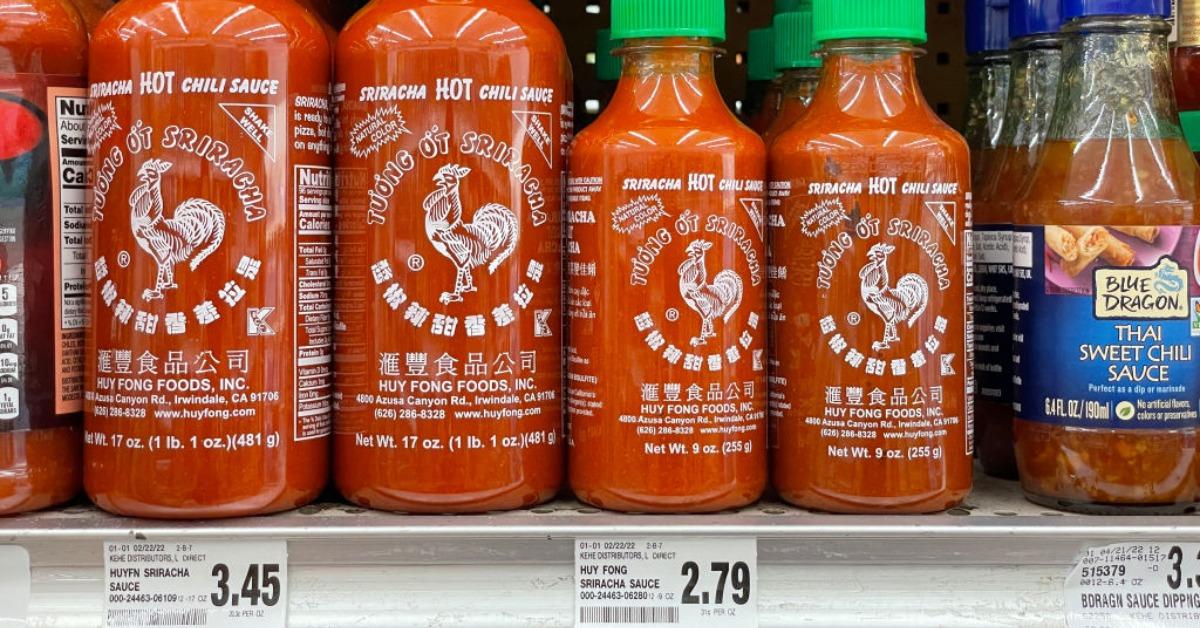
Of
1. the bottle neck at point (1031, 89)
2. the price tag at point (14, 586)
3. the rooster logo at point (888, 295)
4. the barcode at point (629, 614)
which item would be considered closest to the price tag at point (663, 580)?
the barcode at point (629, 614)

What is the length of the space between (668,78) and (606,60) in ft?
0.83

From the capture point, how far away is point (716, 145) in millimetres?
920

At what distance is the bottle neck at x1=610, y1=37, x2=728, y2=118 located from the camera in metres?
0.95

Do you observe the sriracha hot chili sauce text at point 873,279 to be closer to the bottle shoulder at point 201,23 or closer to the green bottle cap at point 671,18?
the green bottle cap at point 671,18

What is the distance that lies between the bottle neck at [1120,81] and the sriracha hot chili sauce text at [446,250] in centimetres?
44

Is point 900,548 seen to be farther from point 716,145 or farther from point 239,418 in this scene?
point 239,418

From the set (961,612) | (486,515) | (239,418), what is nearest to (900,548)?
(961,612)

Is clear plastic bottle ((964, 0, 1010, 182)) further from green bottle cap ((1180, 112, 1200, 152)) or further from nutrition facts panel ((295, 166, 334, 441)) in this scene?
nutrition facts panel ((295, 166, 334, 441))

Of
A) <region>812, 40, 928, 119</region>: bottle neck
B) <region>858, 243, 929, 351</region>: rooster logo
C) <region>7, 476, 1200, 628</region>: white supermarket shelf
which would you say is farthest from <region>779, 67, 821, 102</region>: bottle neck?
<region>7, 476, 1200, 628</region>: white supermarket shelf

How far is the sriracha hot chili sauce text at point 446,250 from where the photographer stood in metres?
0.93

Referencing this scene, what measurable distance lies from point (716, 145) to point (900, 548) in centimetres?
34

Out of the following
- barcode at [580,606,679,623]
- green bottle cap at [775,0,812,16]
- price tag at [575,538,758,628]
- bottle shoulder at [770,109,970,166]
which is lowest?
barcode at [580,606,679,623]

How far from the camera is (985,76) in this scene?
1213 mm

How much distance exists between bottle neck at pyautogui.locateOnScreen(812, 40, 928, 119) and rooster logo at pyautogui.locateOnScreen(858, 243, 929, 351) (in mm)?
117
